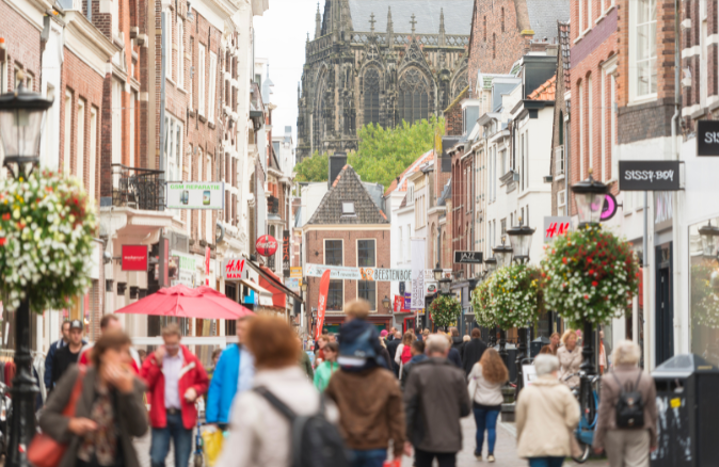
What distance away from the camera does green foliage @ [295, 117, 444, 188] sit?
112m

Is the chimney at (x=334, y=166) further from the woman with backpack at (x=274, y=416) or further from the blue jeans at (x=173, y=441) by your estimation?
the woman with backpack at (x=274, y=416)

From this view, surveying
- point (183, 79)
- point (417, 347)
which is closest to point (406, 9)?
point (183, 79)

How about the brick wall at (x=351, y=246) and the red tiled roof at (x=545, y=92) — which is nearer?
the red tiled roof at (x=545, y=92)

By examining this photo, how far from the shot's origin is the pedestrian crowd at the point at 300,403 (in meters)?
5.45

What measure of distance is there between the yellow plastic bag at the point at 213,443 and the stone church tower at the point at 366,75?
4669 inches

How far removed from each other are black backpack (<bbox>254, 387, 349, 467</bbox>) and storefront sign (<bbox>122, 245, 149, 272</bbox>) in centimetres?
2075

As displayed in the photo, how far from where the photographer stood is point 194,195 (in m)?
27.2

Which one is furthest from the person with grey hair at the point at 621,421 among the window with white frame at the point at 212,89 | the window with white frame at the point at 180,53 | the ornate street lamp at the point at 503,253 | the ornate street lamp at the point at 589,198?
the window with white frame at the point at 212,89

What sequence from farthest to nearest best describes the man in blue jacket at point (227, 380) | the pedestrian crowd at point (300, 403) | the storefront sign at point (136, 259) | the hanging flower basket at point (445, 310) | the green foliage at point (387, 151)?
the green foliage at point (387, 151)
the hanging flower basket at point (445, 310)
the storefront sign at point (136, 259)
the man in blue jacket at point (227, 380)
the pedestrian crowd at point (300, 403)

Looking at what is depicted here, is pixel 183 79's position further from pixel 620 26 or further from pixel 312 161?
pixel 312 161

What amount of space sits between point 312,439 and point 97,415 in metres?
2.06

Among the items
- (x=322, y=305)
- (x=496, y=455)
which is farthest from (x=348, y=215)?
(x=496, y=455)

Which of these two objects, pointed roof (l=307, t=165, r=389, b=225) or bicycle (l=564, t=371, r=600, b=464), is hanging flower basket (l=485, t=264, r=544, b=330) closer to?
bicycle (l=564, t=371, r=600, b=464)

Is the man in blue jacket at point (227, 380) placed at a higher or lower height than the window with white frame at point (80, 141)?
lower
